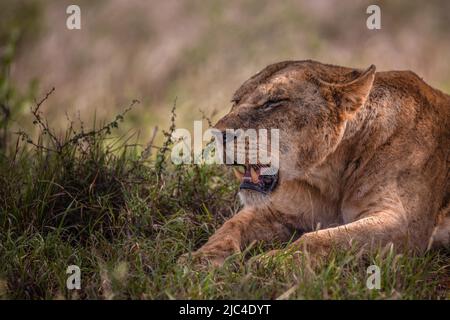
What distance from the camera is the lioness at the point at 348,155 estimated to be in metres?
4.84

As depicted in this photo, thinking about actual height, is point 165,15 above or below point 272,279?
above

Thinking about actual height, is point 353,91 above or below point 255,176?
above

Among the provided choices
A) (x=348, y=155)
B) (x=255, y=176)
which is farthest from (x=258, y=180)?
(x=348, y=155)

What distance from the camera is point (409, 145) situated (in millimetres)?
4977

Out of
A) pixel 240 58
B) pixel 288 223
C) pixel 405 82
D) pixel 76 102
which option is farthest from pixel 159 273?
pixel 240 58

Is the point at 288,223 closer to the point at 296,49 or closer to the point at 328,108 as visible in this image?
the point at 328,108

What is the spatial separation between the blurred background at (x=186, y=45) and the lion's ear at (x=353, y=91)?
3.77m

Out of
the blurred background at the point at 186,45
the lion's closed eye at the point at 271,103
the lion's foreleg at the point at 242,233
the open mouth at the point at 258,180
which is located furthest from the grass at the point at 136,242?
the blurred background at the point at 186,45

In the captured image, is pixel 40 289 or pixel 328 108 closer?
pixel 40 289

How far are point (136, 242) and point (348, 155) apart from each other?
4.38ft

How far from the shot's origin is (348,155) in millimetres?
5051

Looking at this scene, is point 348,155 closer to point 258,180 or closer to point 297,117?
point 297,117

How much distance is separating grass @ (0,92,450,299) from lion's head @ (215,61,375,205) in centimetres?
42

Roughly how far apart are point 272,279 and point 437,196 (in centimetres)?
130
